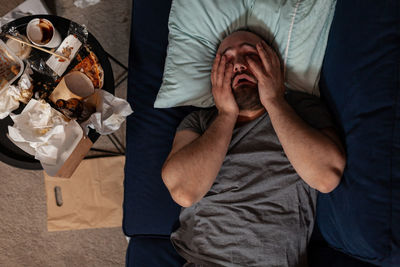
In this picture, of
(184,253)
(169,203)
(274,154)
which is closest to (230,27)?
(274,154)

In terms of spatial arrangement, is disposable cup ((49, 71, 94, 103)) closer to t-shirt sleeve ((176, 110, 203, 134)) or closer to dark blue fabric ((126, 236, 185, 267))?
t-shirt sleeve ((176, 110, 203, 134))

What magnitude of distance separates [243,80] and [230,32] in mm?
225

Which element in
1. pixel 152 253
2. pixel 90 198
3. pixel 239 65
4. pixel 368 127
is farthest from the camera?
pixel 90 198

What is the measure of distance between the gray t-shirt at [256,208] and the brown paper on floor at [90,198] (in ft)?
1.94

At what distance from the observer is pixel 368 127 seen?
0.84m

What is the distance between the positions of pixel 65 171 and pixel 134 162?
329mm

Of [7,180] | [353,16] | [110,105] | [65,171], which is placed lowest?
[7,180]

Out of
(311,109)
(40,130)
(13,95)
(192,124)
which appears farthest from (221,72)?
(13,95)

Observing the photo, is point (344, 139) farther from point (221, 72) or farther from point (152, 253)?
point (152, 253)

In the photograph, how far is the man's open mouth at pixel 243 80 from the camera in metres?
1.07

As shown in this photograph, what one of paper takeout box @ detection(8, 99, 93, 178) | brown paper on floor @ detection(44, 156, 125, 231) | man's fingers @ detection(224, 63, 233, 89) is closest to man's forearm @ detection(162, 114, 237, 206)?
man's fingers @ detection(224, 63, 233, 89)

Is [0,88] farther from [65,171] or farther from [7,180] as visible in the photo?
[7,180]

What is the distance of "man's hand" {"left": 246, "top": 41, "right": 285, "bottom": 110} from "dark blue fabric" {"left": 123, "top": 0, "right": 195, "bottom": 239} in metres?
0.38

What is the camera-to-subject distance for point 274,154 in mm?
1062
